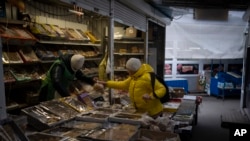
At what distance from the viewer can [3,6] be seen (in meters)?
3.19

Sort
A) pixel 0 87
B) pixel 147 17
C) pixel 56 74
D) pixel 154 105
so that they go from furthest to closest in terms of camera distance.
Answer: pixel 147 17 < pixel 154 105 < pixel 56 74 < pixel 0 87

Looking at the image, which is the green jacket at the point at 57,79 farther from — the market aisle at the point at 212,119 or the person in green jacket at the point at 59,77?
the market aisle at the point at 212,119

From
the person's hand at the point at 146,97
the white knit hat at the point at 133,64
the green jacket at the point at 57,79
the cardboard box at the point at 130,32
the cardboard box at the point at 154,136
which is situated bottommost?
the cardboard box at the point at 154,136

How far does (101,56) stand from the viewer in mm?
5445

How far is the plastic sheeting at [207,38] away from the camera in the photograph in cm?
984

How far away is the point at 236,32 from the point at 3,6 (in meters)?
9.23

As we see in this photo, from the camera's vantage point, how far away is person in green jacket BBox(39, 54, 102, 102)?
305cm

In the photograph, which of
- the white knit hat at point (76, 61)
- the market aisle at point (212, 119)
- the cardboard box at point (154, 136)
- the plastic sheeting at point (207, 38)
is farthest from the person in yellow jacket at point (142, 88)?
the plastic sheeting at point (207, 38)

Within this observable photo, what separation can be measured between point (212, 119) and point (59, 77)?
17.0ft

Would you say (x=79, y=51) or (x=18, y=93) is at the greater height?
(x=79, y=51)

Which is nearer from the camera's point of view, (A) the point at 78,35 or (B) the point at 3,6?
(B) the point at 3,6

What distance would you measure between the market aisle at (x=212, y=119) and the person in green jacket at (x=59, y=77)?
3.33 m

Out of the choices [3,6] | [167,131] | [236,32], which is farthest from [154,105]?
[236,32]

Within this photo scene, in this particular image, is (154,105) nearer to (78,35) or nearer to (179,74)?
(78,35)
